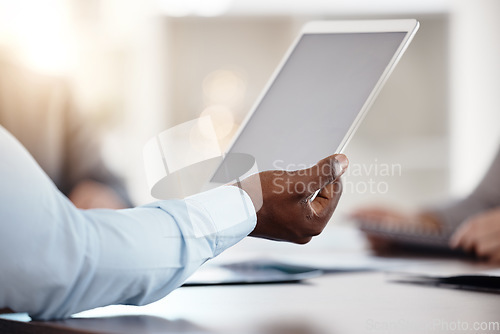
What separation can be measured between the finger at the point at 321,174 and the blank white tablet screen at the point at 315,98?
5 centimetres

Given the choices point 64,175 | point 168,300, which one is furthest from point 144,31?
point 168,300

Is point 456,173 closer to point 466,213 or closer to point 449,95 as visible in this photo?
point 449,95

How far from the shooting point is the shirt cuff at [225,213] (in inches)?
→ 22.5

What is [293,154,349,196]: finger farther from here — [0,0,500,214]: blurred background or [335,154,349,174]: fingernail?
[0,0,500,214]: blurred background

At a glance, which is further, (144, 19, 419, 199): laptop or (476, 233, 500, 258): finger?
(476, 233, 500, 258): finger

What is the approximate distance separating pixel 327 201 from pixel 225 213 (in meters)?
0.11

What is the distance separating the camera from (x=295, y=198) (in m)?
0.58

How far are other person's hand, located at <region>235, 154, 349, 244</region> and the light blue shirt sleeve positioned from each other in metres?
0.02

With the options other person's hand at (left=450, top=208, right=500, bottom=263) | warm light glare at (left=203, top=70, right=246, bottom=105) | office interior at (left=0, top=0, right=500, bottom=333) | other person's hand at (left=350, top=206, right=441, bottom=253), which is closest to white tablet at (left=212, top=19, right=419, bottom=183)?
other person's hand at (left=450, top=208, right=500, bottom=263)

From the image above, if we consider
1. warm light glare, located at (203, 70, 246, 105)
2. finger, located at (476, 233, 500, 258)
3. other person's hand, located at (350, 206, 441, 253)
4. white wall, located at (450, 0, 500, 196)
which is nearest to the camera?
finger, located at (476, 233, 500, 258)

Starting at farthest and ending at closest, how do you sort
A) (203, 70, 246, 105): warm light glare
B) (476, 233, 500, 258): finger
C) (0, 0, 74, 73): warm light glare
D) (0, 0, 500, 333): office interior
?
(203, 70, 246, 105): warm light glare → (0, 0, 500, 333): office interior → (0, 0, 74, 73): warm light glare → (476, 233, 500, 258): finger

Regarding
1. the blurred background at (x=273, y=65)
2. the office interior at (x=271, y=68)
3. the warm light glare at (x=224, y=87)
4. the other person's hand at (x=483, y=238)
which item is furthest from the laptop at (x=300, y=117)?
the warm light glare at (x=224, y=87)

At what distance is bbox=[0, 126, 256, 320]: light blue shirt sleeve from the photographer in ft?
1.53

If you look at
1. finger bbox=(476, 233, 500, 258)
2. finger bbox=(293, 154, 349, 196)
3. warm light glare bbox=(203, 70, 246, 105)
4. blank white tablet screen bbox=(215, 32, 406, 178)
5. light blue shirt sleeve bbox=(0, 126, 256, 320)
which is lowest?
finger bbox=(476, 233, 500, 258)
